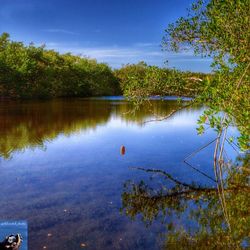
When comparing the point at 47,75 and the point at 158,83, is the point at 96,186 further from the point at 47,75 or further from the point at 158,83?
the point at 47,75

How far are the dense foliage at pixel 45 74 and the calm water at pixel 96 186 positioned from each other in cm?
5225

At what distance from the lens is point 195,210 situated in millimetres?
13172

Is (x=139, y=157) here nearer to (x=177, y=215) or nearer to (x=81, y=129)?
(x=177, y=215)

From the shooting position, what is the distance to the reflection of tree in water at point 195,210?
10.7 m

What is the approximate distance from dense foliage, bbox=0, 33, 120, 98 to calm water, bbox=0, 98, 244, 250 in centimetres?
5225

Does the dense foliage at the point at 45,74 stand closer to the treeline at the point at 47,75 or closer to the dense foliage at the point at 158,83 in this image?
the treeline at the point at 47,75

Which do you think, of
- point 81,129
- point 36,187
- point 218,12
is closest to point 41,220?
point 36,187

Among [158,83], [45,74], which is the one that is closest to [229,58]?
[158,83]

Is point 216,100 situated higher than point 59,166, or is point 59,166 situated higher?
point 216,100

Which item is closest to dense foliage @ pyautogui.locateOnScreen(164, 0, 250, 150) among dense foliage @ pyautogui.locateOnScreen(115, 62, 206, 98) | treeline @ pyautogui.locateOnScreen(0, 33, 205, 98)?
dense foliage @ pyautogui.locateOnScreen(115, 62, 206, 98)

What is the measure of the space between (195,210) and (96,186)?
15.0 ft

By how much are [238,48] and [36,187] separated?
1003cm

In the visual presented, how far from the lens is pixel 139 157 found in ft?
74.3

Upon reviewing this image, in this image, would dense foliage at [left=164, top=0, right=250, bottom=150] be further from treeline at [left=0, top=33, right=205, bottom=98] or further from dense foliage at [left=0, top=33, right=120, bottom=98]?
dense foliage at [left=0, top=33, right=120, bottom=98]
